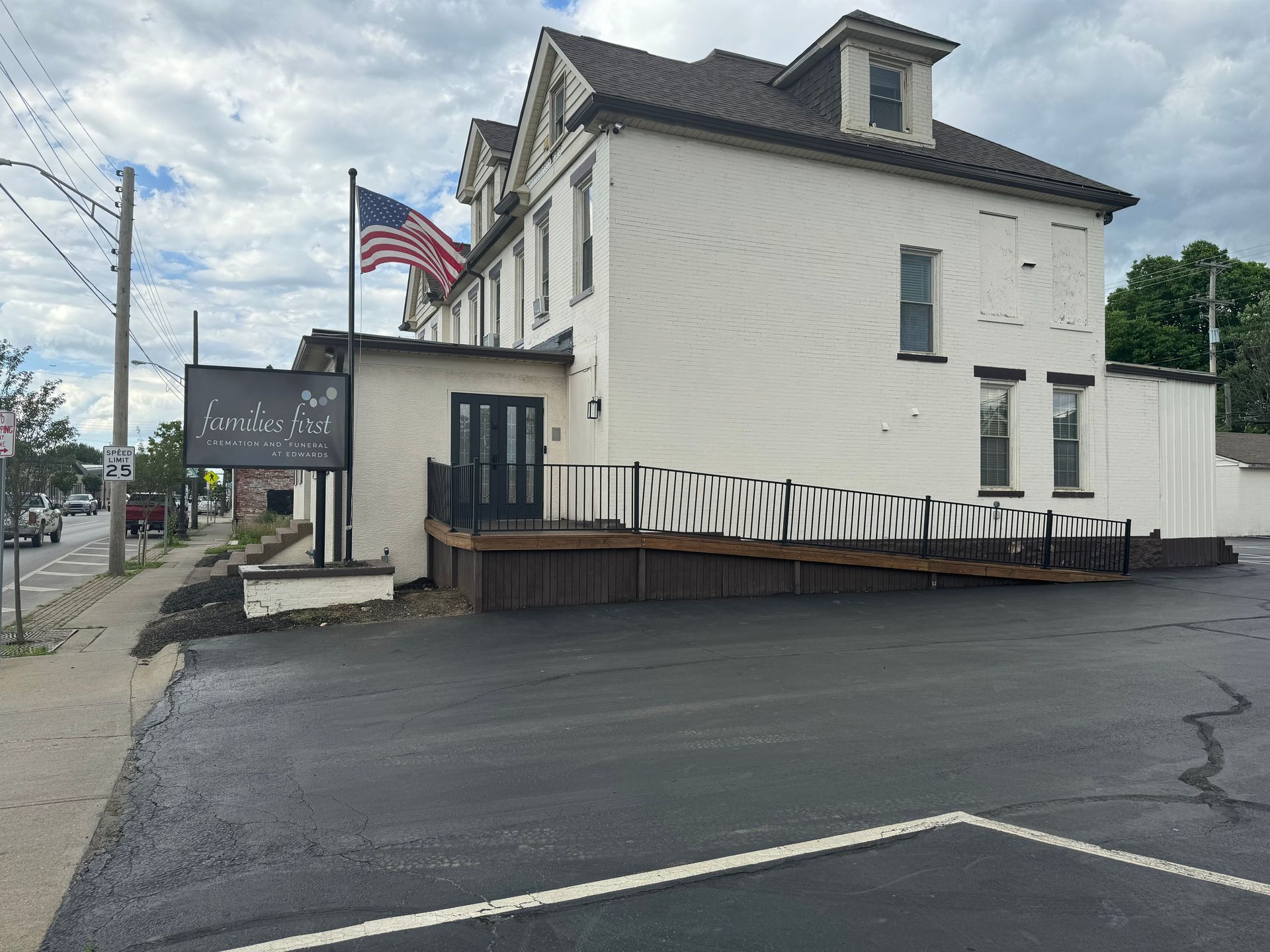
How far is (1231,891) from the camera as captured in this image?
3.96m

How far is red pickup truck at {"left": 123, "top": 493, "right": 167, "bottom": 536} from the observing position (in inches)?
1391

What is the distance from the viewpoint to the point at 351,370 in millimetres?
12961

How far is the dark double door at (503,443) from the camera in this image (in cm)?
1523

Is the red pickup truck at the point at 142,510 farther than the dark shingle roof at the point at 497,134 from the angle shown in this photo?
Yes

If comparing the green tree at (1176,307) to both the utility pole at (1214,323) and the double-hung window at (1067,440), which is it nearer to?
the utility pole at (1214,323)

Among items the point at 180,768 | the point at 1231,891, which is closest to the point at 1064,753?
the point at 1231,891

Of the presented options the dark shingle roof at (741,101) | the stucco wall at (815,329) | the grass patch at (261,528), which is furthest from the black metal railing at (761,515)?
the grass patch at (261,528)

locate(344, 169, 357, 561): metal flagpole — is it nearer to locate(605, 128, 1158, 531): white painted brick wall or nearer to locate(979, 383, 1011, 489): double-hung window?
locate(605, 128, 1158, 531): white painted brick wall

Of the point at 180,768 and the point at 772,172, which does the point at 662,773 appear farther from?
the point at 772,172

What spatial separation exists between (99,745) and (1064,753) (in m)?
6.98

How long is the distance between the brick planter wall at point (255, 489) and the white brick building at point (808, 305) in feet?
67.7

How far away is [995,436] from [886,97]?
700cm

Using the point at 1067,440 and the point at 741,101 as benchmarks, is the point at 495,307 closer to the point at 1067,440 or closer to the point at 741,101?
the point at 741,101

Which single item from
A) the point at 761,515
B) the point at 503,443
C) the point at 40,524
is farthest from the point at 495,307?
the point at 40,524
